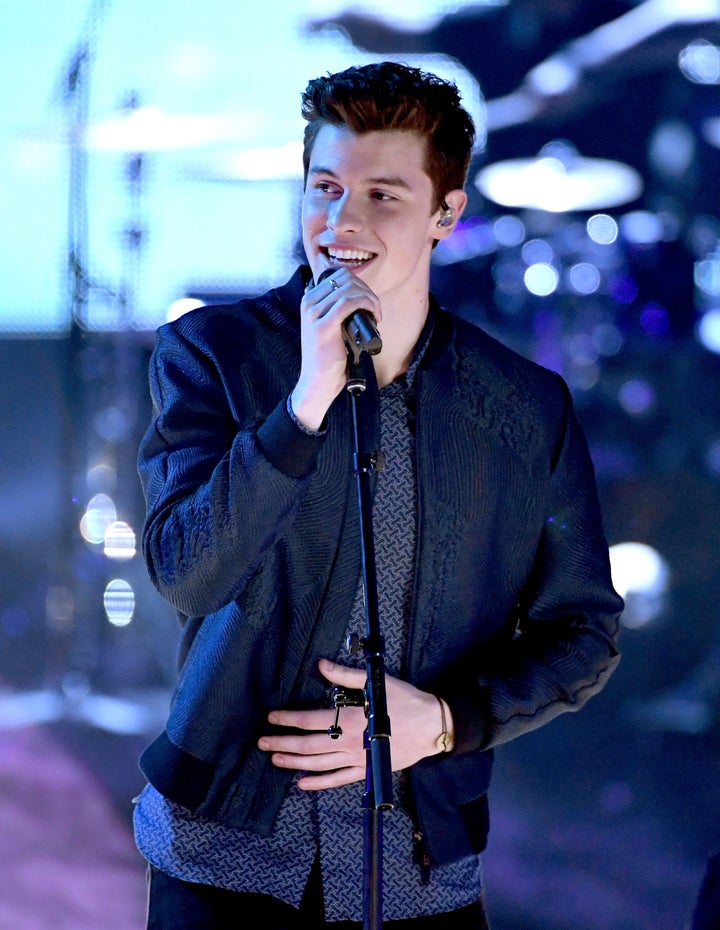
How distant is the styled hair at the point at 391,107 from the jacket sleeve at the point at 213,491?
443mm

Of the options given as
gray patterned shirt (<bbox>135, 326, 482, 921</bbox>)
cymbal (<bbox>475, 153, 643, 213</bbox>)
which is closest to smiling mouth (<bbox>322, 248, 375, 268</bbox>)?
gray patterned shirt (<bbox>135, 326, 482, 921</bbox>)

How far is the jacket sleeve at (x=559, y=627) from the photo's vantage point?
63.2 inches

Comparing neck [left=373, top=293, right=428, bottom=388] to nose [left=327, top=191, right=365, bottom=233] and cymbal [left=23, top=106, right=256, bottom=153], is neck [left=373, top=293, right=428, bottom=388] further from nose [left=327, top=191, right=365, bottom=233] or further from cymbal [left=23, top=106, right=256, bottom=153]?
cymbal [left=23, top=106, right=256, bottom=153]

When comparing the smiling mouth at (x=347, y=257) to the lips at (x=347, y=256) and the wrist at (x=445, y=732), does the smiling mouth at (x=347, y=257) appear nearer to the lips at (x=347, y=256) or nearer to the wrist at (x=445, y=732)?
the lips at (x=347, y=256)

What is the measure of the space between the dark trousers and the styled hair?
99cm

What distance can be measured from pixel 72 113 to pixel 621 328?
213cm

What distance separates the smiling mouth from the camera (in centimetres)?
156

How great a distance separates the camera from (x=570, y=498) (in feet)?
5.65

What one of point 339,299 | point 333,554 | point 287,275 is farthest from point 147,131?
point 339,299

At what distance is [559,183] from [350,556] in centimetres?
302

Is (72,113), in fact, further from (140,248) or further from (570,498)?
(570,498)

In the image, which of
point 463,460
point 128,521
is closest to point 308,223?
point 463,460

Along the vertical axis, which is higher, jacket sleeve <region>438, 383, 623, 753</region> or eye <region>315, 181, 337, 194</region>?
eye <region>315, 181, 337, 194</region>

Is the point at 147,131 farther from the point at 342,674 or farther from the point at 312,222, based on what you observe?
the point at 342,674
